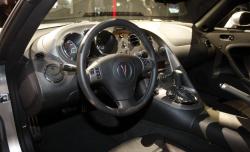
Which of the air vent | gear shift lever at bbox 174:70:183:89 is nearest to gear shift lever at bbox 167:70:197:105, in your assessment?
gear shift lever at bbox 174:70:183:89

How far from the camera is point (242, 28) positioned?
3.43 metres

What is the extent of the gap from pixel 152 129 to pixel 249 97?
2.23 feet

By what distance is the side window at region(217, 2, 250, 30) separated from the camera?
3.31 m

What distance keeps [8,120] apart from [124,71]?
606 millimetres

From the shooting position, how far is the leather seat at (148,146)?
6.70 feet

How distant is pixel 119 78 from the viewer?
181 centimetres

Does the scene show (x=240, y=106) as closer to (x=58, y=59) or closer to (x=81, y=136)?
(x=81, y=136)

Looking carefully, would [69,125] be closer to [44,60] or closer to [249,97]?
[44,60]

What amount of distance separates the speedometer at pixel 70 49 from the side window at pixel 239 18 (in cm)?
188

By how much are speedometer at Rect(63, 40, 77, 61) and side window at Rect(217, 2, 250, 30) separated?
1875 millimetres

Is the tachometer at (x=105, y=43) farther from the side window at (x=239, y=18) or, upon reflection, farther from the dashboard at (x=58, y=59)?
the side window at (x=239, y=18)

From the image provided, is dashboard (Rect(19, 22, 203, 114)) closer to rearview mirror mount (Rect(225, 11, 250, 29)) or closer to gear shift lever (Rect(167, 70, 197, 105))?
gear shift lever (Rect(167, 70, 197, 105))

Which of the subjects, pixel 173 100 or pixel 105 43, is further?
pixel 173 100

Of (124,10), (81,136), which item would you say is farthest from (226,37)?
(81,136)
